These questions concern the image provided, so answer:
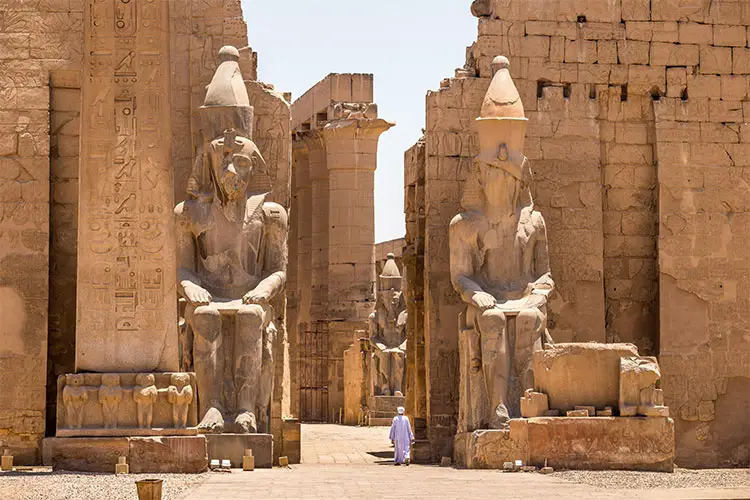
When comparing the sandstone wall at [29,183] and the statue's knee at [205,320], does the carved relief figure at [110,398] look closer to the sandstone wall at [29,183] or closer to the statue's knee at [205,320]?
the statue's knee at [205,320]

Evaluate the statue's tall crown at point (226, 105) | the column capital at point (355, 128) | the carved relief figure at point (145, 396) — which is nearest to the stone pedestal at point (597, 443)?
the carved relief figure at point (145, 396)

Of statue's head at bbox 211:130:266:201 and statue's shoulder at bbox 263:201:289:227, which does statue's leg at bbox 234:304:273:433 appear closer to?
statue's shoulder at bbox 263:201:289:227

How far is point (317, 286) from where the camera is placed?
24.9 m

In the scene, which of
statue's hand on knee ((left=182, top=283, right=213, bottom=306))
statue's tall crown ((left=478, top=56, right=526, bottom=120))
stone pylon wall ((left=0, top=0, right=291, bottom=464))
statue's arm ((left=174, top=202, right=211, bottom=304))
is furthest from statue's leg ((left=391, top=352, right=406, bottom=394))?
statue's hand on knee ((left=182, top=283, right=213, bottom=306))

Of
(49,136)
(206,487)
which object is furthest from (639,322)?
(206,487)

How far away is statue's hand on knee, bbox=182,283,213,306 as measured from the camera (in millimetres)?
12531

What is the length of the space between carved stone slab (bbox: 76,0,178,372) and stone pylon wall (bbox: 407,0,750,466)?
4748 mm

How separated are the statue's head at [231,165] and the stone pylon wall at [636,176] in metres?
2.42

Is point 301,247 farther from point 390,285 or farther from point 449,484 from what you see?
point 449,484

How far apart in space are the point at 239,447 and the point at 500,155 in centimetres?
339

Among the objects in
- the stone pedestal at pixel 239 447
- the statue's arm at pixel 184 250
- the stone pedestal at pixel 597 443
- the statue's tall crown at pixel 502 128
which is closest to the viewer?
the stone pedestal at pixel 597 443

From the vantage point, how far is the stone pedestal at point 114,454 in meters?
10.2

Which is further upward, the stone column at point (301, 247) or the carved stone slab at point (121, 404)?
the stone column at point (301, 247)

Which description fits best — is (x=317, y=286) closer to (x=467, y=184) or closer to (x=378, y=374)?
(x=378, y=374)
